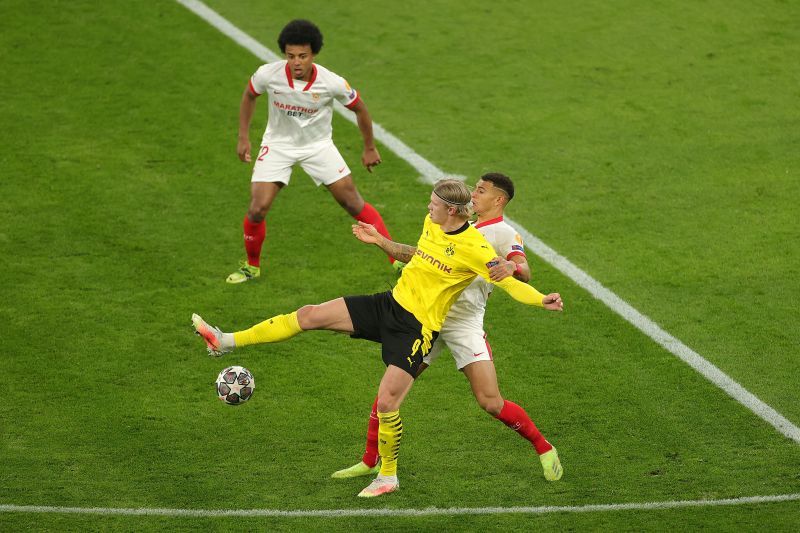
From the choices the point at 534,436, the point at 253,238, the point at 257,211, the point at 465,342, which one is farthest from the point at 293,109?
the point at 534,436

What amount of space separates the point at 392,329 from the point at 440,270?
52 cm

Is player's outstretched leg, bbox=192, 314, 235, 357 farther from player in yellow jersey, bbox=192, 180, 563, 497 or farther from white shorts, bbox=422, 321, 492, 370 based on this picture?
white shorts, bbox=422, 321, 492, 370

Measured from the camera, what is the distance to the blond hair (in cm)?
856

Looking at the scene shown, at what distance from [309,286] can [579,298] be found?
8.43 feet

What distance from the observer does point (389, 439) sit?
8.71 meters

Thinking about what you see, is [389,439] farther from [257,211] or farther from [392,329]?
[257,211]

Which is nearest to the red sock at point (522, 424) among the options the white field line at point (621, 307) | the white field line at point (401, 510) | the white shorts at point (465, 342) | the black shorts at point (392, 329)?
the white shorts at point (465, 342)

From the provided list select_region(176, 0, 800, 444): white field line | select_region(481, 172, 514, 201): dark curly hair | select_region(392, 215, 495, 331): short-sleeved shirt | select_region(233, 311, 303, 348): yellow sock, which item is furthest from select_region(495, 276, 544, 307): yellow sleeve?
select_region(176, 0, 800, 444): white field line

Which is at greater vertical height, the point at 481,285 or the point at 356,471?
the point at 481,285

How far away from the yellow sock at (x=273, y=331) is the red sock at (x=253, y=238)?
3.14 metres

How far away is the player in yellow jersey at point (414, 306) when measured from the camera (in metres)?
8.57

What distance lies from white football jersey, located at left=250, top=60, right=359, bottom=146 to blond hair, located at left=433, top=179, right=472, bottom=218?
3.70 metres

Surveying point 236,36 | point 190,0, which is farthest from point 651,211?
point 190,0

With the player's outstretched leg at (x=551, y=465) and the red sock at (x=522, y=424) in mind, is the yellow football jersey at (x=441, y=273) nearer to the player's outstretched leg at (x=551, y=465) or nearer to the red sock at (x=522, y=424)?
the red sock at (x=522, y=424)
